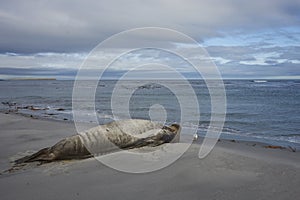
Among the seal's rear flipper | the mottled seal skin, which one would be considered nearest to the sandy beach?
the seal's rear flipper

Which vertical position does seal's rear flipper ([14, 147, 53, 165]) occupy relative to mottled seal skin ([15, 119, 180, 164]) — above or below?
below

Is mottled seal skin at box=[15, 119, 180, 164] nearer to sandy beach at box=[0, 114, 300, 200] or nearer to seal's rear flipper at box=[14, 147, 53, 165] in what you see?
seal's rear flipper at box=[14, 147, 53, 165]

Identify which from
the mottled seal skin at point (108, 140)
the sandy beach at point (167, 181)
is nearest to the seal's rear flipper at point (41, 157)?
the mottled seal skin at point (108, 140)

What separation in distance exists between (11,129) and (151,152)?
7.31 m

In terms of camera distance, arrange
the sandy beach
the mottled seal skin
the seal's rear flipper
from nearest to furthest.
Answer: the sandy beach, the seal's rear flipper, the mottled seal skin

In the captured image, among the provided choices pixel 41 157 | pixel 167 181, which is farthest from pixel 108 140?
pixel 167 181

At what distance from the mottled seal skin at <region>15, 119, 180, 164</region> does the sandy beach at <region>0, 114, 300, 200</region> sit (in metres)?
0.36

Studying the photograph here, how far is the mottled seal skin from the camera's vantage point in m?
6.59

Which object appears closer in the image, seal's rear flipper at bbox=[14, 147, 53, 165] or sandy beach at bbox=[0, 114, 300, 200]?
sandy beach at bbox=[0, 114, 300, 200]

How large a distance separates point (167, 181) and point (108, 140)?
9.34 ft

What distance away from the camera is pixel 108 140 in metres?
7.38

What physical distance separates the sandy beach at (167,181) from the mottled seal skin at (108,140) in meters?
0.36

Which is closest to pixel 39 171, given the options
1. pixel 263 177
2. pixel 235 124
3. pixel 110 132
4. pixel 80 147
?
pixel 80 147

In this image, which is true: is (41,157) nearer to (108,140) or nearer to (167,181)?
(108,140)
